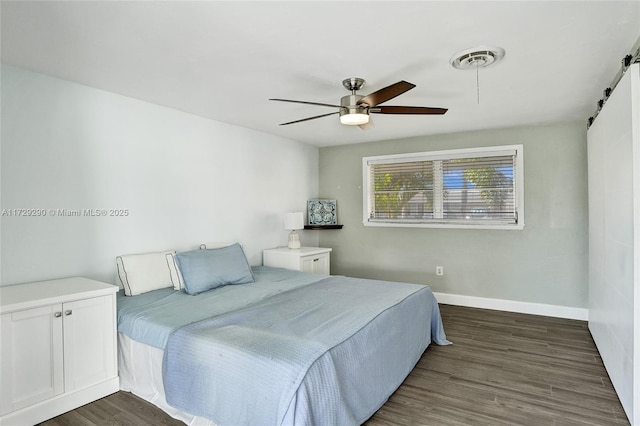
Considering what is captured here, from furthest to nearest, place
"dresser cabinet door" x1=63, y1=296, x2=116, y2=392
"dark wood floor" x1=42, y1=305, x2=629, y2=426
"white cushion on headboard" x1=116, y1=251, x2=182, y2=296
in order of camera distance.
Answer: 1. "white cushion on headboard" x1=116, y1=251, x2=182, y2=296
2. "dresser cabinet door" x1=63, y1=296, x2=116, y2=392
3. "dark wood floor" x1=42, y1=305, x2=629, y2=426

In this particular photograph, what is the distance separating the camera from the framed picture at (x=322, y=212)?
551 centimetres

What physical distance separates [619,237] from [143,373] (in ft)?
11.0

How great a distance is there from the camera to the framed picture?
217 inches

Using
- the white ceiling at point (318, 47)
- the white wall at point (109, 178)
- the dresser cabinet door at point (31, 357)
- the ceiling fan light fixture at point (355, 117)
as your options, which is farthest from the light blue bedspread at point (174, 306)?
the white ceiling at point (318, 47)

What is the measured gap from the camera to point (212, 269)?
3340mm

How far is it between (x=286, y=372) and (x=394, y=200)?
3878mm

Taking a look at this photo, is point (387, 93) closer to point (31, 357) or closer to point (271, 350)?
point (271, 350)

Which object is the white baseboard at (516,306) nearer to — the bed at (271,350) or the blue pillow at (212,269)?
the bed at (271,350)

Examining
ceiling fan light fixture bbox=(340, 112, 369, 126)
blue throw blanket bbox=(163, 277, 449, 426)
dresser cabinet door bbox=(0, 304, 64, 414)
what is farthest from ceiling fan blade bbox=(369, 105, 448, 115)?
dresser cabinet door bbox=(0, 304, 64, 414)

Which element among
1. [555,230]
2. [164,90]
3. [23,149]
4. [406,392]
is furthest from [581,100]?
[23,149]

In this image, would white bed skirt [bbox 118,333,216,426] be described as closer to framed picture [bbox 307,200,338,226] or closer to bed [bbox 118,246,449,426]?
bed [bbox 118,246,449,426]

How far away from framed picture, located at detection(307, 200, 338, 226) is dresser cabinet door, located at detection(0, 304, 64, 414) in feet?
11.9

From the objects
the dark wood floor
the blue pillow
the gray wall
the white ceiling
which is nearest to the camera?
the white ceiling

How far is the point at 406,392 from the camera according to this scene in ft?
8.30
